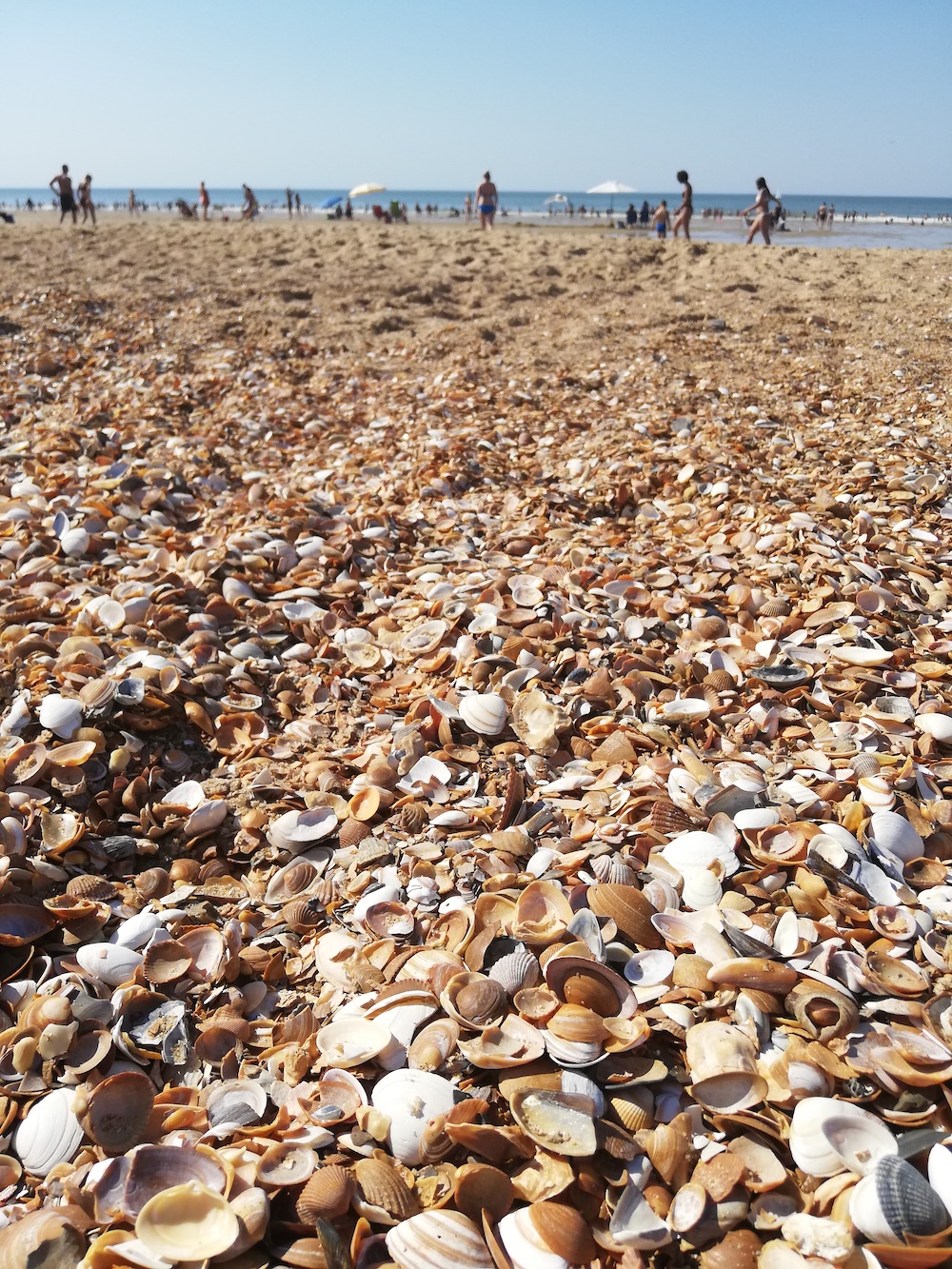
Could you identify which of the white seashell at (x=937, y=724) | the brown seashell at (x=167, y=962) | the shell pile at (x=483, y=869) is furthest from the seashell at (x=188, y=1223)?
the white seashell at (x=937, y=724)

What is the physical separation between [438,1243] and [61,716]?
2.41 meters

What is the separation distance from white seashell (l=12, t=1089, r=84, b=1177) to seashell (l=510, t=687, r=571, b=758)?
1.88m

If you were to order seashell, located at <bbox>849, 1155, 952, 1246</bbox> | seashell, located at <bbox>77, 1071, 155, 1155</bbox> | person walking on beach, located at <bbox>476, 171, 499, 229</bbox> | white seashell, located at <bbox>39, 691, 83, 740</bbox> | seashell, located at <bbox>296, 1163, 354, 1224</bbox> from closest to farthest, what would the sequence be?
seashell, located at <bbox>849, 1155, 952, 1246</bbox> < seashell, located at <bbox>296, 1163, 354, 1224</bbox> < seashell, located at <bbox>77, 1071, 155, 1155</bbox> < white seashell, located at <bbox>39, 691, 83, 740</bbox> < person walking on beach, located at <bbox>476, 171, 499, 229</bbox>

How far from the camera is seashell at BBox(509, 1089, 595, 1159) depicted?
173cm

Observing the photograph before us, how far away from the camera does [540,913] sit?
2328 mm

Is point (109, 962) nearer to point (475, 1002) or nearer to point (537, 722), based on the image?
point (475, 1002)

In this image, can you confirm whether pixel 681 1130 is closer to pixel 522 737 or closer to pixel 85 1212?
pixel 85 1212

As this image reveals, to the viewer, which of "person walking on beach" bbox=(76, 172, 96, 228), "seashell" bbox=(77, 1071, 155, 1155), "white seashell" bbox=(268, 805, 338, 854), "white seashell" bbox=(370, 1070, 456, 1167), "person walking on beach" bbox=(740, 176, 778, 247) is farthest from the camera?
"person walking on beach" bbox=(76, 172, 96, 228)

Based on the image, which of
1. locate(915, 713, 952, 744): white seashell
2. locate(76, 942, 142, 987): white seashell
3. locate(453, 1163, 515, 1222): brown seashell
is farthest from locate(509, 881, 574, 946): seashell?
locate(915, 713, 952, 744): white seashell

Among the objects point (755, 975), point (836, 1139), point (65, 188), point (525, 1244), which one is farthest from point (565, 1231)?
point (65, 188)

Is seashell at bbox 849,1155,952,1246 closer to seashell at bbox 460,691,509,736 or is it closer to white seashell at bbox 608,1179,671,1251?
white seashell at bbox 608,1179,671,1251

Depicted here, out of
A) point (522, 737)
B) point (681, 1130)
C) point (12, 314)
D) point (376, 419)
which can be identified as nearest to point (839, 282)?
point (376, 419)

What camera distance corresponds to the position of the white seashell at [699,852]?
240cm

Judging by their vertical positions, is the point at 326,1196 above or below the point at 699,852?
below
